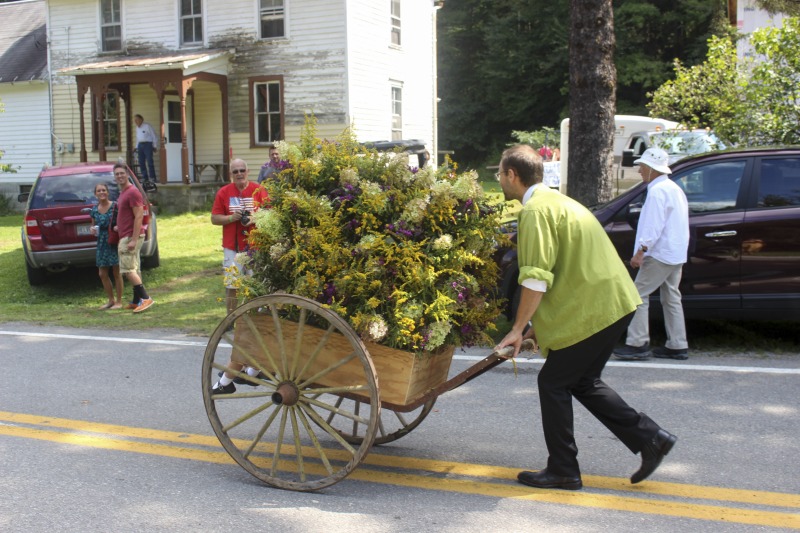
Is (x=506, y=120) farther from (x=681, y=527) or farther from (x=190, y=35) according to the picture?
(x=681, y=527)

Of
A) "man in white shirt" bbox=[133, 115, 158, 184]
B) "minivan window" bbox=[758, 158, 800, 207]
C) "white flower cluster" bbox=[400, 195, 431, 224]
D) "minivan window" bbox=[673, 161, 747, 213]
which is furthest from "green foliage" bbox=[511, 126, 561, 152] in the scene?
"white flower cluster" bbox=[400, 195, 431, 224]

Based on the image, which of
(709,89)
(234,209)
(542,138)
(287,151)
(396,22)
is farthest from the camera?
(542,138)

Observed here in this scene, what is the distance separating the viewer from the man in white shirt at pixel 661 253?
739 centimetres

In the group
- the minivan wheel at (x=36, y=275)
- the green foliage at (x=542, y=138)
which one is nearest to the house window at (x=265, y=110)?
the minivan wheel at (x=36, y=275)

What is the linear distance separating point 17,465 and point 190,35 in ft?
70.1

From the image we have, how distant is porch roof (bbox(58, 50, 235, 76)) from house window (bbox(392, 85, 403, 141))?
513cm

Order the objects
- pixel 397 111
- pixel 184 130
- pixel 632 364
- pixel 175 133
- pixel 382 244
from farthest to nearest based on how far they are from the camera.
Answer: pixel 397 111, pixel 175 133, pixel 184 130, pixel 632 364, pixel 382 244

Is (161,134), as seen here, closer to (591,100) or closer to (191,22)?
(191,22)

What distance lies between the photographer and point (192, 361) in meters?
8.03

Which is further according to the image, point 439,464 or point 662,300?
point 662,300

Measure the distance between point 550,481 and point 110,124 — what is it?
24656mm

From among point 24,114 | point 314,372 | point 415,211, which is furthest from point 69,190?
point 24,114

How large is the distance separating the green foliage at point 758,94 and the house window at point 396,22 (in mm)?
15301

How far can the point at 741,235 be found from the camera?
777cm
